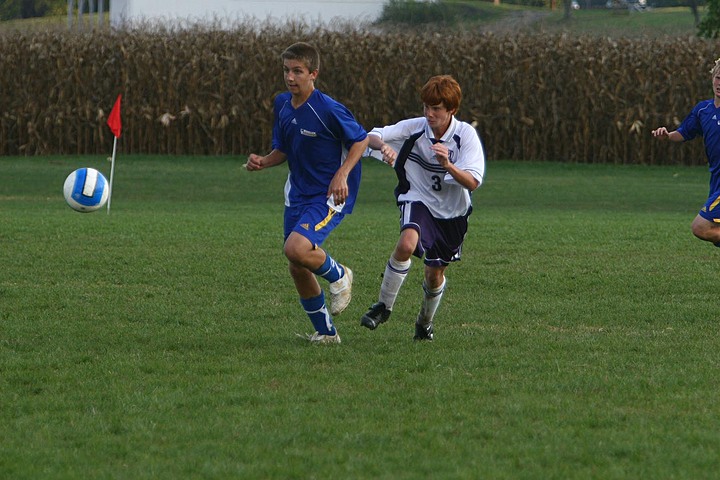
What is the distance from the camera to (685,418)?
231 inches

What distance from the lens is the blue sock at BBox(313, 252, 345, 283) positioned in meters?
7.79

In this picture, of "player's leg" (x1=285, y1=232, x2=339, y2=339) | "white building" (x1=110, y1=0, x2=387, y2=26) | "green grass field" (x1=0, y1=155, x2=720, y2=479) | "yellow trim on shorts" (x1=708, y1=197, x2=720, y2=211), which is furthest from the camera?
"white building" (x1=110, y1=0, x2=387, y2=26)

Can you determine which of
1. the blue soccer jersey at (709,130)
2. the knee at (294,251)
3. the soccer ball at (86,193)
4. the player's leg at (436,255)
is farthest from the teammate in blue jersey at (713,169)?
the soccer ball at (86,193)

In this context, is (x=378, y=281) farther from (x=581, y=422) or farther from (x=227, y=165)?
(x=227, y=165)

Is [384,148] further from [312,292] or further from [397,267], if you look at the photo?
[312,292]

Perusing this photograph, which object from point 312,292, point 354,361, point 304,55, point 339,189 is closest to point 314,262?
Answer: point 312,292

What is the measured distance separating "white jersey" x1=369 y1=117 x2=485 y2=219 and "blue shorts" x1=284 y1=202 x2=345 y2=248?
20.1 inches

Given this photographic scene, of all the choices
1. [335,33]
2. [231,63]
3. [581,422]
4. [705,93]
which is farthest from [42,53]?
[581,422]

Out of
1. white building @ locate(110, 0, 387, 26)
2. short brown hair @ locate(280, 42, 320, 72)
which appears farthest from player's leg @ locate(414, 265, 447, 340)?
white building @ locate(110, 0, 387, 26)

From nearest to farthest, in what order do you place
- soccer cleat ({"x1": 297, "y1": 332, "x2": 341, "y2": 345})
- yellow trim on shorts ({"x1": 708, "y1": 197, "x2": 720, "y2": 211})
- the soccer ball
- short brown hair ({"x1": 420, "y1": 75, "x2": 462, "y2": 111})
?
short brown hair ({"x1": 420, "y1": 75, "x2": 462, "y2": 111})
soccer cleat ({"x1": 297, "y1": 332, "x2": 341, "y2": 345})
yellow trim on shorts ({"x1": 708, "y1": 197, "x2": 720, "y2": 211})
the soccer ball

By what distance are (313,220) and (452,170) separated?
3.26 feet

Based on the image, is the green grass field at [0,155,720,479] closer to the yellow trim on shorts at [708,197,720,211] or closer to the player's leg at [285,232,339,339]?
the player's leg at [285,232,339,339]

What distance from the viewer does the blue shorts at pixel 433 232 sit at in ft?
26.0

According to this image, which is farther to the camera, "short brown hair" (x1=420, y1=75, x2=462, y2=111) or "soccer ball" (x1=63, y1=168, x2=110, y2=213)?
"soccer ball" (x1=63, y1=168, x2=110, y2=213)
